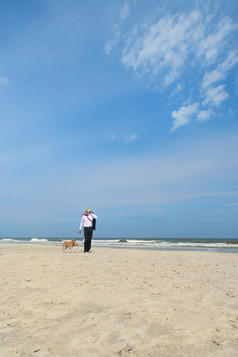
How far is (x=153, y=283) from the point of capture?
539 cm

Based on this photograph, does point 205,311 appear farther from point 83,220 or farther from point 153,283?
point 83,220

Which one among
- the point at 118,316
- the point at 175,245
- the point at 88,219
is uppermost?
the point at 88,219

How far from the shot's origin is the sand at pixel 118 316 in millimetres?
2654

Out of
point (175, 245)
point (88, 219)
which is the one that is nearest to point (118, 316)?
point (88, 219)

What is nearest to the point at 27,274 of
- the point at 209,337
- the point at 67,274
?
the point at 67,274

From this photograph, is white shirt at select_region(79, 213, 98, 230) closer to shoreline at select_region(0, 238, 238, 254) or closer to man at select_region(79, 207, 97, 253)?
man at select_region(79, 207, 97, 253)

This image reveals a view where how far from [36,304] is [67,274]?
7.21 ft

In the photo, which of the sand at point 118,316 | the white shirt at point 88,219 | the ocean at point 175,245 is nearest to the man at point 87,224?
the white shirt at point 88,219

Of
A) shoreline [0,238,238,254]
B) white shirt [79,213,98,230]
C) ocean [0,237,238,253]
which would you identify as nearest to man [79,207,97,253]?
white shirt [79,213,98,230]

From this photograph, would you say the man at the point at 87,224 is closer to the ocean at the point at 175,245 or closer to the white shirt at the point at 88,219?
the white shirt at the point at 88,219

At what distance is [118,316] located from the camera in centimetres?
352

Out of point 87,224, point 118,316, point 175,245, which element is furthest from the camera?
point 175,245

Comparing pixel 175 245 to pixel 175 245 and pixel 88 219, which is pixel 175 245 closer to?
pixel 175 245

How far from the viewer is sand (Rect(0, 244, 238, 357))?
265 cm
